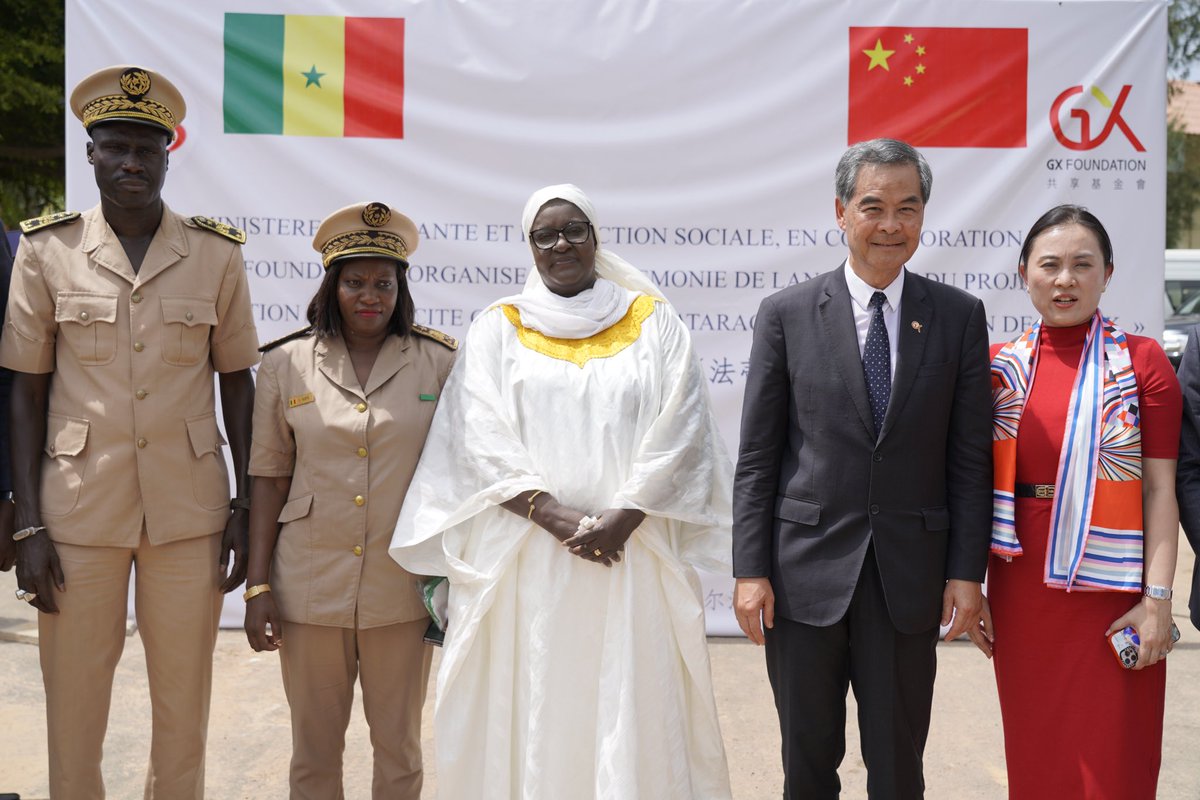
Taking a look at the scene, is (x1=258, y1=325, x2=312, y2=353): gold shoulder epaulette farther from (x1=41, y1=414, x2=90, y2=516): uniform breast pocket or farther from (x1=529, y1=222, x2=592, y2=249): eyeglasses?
(x1=529, y1=222, x2=592, y2=249): eyeglasses

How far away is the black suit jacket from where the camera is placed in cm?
266

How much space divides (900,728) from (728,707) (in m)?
1.84

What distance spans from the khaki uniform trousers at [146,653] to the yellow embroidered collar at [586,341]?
1.07m

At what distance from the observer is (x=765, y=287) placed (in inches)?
204

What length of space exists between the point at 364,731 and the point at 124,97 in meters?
2.52

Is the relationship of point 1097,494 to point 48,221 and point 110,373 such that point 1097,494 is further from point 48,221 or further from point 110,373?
point 48,221

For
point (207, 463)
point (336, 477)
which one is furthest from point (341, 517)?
point (207, 463)

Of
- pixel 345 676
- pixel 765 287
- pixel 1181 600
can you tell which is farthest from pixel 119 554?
pixel 1181 600

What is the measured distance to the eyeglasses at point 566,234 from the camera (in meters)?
2.95

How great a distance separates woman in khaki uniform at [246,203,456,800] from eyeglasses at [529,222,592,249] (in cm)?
43

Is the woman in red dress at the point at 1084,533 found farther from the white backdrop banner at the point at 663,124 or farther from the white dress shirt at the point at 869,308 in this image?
the white backdrop banner at the point at 663,124

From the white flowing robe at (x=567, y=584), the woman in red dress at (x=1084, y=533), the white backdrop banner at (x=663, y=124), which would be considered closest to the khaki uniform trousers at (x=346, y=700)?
the white flowing robe at (x=567, y=584)

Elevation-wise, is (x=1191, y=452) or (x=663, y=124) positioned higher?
(x=663, y=124)

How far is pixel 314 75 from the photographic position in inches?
198
